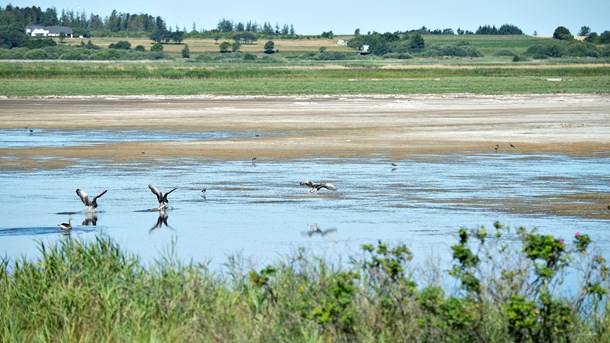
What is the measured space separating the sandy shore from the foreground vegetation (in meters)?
10.1

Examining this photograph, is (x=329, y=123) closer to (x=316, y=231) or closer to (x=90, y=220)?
(x=90, y=220)

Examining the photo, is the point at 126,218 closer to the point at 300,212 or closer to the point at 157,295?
the point at 300,212

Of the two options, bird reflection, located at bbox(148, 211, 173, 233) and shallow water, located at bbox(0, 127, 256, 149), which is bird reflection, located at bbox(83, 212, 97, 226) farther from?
shallow water, located at bbox(0, 127, 256, 149)

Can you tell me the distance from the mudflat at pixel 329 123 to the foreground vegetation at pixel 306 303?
19139mm

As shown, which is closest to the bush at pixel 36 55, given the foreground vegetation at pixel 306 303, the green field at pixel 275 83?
the green field at pixel 275 83

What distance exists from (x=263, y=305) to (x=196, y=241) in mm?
6704

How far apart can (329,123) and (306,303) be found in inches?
1530

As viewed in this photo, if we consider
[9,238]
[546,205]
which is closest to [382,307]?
[9,238]

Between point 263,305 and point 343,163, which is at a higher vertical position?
point 263,305

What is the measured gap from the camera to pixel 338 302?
1011 centimetres

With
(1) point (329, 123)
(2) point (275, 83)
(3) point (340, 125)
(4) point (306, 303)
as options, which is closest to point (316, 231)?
(4) point (306, 303)

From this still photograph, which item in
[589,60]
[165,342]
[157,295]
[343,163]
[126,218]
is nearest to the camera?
[165,342]

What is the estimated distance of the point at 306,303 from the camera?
408 inches

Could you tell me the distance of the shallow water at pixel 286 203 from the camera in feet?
58.7
